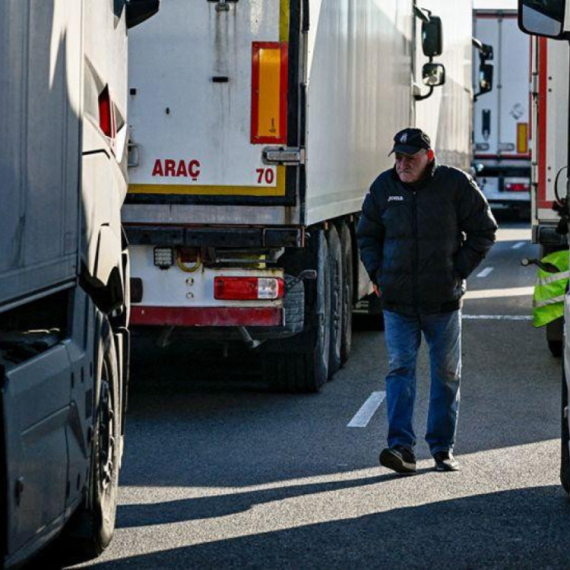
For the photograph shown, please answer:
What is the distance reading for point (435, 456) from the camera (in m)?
9.89

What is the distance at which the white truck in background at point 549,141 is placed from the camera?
49.0 feet

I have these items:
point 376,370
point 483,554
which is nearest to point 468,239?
point 483,554

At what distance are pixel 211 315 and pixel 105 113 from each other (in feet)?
14.2

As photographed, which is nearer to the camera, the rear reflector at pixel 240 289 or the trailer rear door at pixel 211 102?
the trailer rear door at pixel 211 102

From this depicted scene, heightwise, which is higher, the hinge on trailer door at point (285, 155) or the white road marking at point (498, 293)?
the hinge on trailer door at point (285, 155)

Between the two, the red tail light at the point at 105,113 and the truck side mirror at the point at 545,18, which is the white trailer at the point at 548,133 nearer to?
the truck side mirror at the point at 545,18

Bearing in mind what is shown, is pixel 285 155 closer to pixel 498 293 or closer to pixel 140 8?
pixel 140 8

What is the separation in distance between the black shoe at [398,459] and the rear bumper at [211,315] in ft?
7.57

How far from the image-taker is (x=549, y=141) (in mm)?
15273

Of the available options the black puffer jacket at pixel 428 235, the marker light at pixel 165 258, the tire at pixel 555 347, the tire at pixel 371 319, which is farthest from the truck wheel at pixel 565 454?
the tire at pixel 371 319

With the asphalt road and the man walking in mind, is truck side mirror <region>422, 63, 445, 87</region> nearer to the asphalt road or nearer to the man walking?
the asphalt road

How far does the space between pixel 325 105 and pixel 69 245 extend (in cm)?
621

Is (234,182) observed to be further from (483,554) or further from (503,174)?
(503,174)

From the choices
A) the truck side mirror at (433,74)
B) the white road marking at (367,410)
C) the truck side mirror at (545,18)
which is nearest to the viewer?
the truck side mirror at (545,18)
